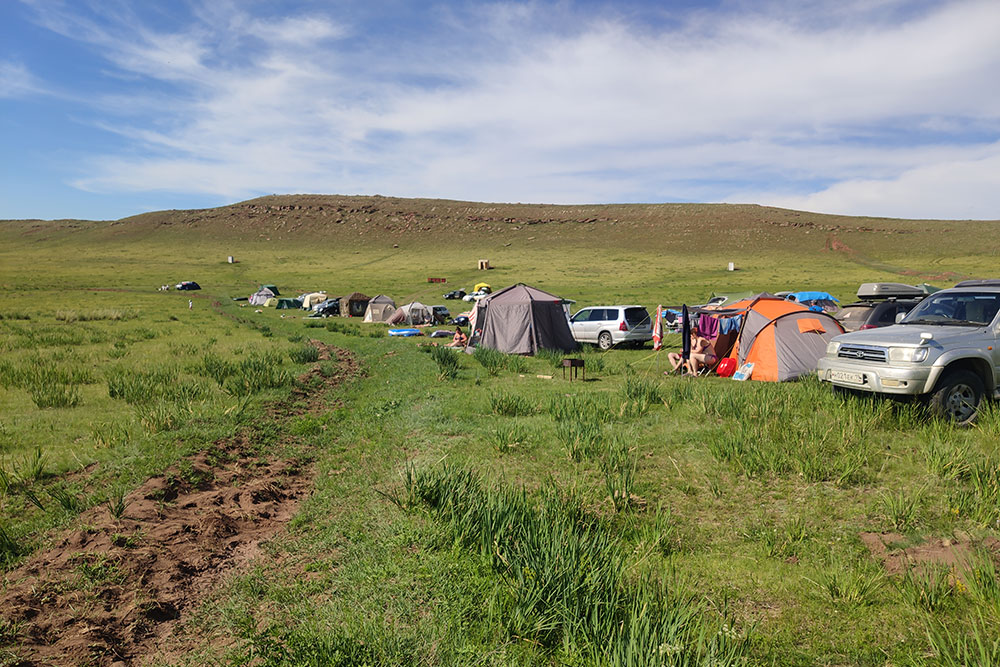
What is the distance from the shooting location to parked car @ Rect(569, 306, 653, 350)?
21.3m

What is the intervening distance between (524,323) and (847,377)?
1172 cm

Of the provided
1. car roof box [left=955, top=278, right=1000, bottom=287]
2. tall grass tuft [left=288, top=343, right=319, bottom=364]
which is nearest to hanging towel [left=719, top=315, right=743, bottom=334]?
car roof box [left=955, top=278, right=1000, bottom=287]

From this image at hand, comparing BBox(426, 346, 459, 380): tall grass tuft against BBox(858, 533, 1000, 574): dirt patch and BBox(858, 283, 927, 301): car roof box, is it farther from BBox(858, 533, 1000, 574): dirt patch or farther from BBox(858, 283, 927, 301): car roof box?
BBox(858, 283, 927, 301): car roof box

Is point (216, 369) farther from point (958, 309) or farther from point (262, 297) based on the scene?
point (262, 297)

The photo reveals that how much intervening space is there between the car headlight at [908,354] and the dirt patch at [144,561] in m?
8.45

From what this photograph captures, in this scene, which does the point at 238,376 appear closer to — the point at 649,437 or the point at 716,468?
the point at 649,437

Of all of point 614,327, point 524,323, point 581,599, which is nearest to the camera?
point 581,599

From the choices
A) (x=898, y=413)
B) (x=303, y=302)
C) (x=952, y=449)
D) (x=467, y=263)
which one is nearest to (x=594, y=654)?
(x=952, y=449)

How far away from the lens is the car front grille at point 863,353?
27.1ft

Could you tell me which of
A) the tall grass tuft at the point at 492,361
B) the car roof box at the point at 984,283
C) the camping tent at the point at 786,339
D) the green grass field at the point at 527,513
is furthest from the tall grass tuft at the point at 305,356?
the car roof box at the point at 984,283

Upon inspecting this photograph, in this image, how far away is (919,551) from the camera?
4879mm

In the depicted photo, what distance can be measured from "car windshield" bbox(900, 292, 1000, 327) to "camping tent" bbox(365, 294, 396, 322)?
106ft

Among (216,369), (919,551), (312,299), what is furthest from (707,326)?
(312,299)

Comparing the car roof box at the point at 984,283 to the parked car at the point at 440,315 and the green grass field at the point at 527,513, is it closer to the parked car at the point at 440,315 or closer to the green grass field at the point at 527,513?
the green grass field at the point at 527,513
